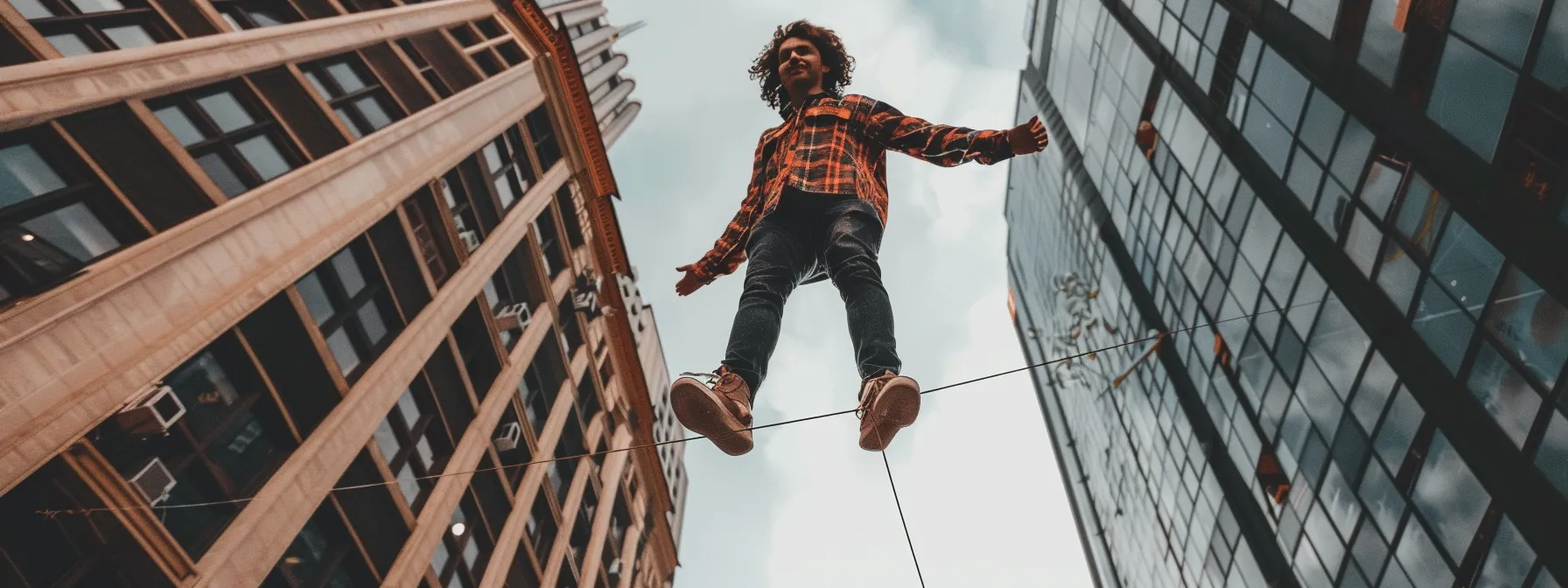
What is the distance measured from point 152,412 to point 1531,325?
50.6 feet

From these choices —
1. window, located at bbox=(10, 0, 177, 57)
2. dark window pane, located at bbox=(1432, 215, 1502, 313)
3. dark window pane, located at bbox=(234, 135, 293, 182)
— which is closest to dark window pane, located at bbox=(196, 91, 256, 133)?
dark window pane, located at bbox=(234, 135, 293, 182)

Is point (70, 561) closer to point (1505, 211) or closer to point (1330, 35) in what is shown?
point (1505, 211)

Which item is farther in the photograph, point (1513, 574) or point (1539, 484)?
point (1513, 574)

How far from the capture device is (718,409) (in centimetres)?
446

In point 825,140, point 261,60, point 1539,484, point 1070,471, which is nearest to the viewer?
point 825,140

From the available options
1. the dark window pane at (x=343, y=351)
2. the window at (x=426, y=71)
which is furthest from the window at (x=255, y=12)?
the dark window pane at (x=343, y=351)

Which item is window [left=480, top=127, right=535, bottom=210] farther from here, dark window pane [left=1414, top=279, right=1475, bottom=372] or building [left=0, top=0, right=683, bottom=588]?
dark window pane [left=1414, top=279, right=1475, bottom=372]

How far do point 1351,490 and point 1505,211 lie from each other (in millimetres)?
6447

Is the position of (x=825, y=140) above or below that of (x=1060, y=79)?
above

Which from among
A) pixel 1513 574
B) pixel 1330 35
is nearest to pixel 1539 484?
pixel 1513 574

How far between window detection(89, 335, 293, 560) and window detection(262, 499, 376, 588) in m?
1.04

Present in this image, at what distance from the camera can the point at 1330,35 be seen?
13719 millimetres

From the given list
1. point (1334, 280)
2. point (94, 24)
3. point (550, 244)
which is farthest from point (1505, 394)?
point (550, 244)

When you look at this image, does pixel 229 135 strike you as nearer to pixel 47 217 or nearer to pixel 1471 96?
pixel 47 217
